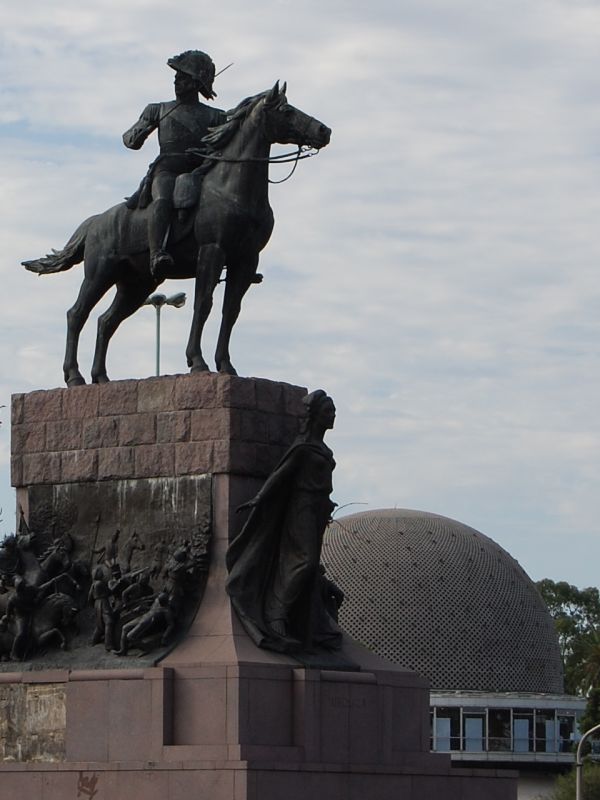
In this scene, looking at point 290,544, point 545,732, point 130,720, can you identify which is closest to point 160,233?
point 290,544

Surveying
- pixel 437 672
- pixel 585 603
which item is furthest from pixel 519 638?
pixel 585 603

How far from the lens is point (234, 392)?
22672mm

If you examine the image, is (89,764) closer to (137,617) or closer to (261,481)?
(137,617)

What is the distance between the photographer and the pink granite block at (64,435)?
23.7 metres

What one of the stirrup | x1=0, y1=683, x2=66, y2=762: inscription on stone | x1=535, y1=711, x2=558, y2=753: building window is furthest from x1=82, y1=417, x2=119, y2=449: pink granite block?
x1=535, y1=711, x2=558, y2=753: building window

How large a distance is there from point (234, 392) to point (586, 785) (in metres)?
44.8

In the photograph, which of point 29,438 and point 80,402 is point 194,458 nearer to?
point 80,402

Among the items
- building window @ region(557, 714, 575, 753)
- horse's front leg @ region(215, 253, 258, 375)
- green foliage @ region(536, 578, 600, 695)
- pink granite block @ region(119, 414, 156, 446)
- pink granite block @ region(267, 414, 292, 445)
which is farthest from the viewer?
green foliage @ region(536, 578, 600, 695)

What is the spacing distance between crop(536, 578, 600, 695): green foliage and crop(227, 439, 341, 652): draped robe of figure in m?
78.9

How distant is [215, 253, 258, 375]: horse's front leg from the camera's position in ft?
77.4

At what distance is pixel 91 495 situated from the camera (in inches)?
922

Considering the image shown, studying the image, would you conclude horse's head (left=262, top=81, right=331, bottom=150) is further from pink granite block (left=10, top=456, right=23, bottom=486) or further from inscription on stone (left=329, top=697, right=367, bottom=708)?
inscription on stone (left=329, top=697, right=367, bottom=708)

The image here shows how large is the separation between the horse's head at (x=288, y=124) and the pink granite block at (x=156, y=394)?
2.65 metres

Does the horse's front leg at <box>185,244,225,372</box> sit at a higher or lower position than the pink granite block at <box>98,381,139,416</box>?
higher
